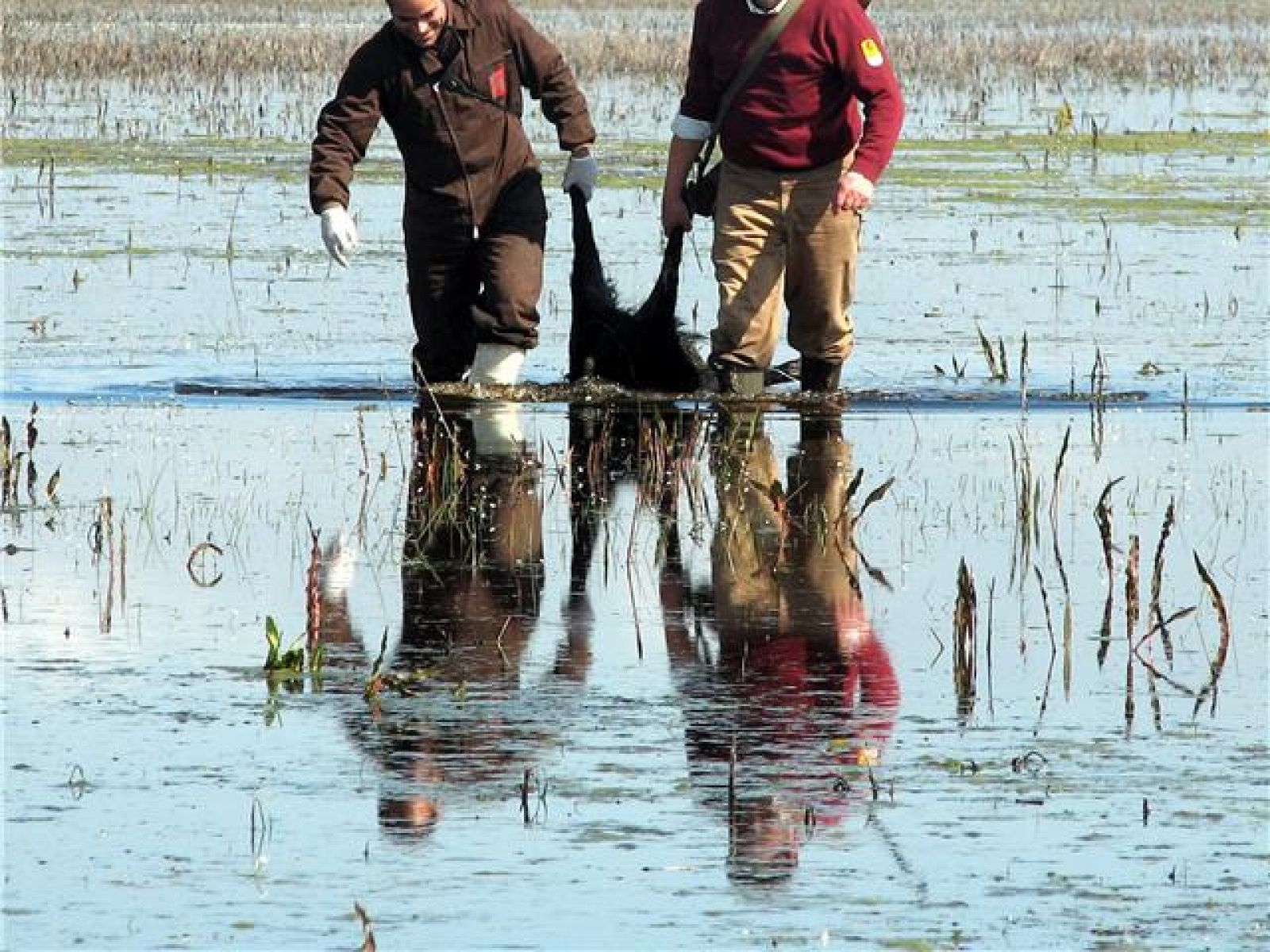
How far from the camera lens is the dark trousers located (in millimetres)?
11445

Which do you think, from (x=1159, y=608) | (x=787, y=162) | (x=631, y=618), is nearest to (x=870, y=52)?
(x=787, y=162)

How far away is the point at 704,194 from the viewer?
1127 centimetres

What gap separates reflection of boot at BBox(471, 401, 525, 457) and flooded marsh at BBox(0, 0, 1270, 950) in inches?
1.3

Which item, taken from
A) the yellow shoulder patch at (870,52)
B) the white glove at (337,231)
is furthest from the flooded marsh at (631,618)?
the yellow shoulder patch at (870,52)

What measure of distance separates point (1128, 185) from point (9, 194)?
7.88 meters

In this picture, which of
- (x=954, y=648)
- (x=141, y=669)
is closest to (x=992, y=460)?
(x=954, y=648)

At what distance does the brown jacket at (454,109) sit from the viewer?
440 inches

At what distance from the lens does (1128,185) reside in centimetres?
2086

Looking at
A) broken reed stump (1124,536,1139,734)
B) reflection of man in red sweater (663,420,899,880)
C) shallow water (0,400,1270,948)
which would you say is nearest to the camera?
shallow water (0,400,1270,948)

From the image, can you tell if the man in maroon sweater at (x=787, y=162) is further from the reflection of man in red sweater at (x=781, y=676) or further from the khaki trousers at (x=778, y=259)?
the reflection of man in red sweater at (x=781, y=676)

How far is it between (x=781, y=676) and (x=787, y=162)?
14.5 feet

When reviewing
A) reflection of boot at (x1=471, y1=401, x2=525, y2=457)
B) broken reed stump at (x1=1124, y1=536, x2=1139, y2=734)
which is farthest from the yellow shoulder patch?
broken reed stump at (x1=1124, y1=536, x2=1139, y2=734)

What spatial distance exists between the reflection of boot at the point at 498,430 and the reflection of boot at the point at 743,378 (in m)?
0.85

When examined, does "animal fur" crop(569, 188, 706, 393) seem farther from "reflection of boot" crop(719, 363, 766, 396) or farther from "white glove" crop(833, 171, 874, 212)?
"white glove" crop(833, 171, 874, 212)
